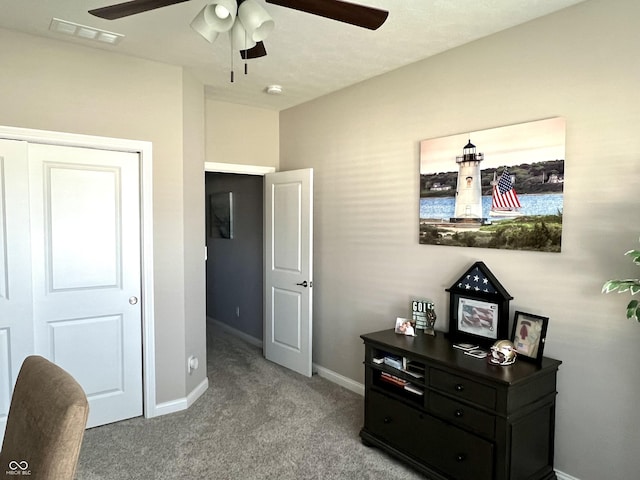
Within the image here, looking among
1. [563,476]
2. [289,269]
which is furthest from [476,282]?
[289,269]

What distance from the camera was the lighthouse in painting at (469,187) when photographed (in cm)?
270

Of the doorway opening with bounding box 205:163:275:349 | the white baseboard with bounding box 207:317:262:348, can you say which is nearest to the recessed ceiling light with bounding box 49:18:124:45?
the doorway opening with bounding box 205:163:275:349

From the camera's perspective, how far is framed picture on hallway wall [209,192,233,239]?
18.4ft

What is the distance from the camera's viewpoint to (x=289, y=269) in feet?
13.6

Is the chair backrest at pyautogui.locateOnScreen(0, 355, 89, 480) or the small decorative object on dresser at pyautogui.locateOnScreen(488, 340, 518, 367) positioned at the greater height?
the chair backrest at pyautogui.locateOnScreen(0, 355, 89, 480)

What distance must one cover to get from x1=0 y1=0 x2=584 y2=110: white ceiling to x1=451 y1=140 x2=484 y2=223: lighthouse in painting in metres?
0.74

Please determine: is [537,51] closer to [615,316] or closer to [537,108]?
[537,108]

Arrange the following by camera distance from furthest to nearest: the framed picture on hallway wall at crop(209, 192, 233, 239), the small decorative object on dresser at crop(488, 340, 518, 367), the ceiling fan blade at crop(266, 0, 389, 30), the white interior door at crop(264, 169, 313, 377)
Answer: the framed picture on hallway wall at crop(209, 192, 233, 239) < the white interior door at crop(264, 169, 313, 377) < the small decorative object on dresser at crop(488, 340, 518, 367) < the ceiling fan blade at crop(266, 0, 389, 30)

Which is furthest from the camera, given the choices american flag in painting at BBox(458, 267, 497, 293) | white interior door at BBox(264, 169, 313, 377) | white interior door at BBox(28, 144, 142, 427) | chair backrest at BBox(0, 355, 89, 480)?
white interior door at BBox(264, 169, 313, 377)

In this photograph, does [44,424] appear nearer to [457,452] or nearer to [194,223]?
[457,452]

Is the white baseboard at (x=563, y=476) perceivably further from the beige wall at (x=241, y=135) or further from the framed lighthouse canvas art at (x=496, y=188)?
the beige wall at (x=241, y=135)

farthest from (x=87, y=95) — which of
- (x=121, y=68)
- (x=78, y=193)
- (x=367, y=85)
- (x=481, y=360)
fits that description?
(x=481, y=360)

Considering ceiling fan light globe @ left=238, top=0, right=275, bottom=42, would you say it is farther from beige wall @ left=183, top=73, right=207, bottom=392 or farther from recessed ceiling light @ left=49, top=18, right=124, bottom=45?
beige wall @ left=183, top=73, right=207, bottom=392

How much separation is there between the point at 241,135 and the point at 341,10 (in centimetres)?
270
